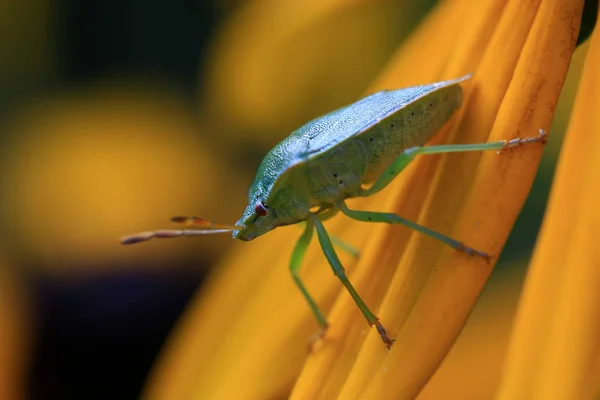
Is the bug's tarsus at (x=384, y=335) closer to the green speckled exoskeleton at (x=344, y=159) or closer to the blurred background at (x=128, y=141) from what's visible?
the green speckled exoskeleton at (x=344, y=159)

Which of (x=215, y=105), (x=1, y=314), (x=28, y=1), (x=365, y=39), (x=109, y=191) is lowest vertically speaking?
(x=1, y=314)

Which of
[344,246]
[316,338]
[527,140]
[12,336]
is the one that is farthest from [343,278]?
[12,336]

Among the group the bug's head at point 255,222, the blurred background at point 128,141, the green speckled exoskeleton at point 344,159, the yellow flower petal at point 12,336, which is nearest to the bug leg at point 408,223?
the green speckled exoskeleton at point 344,159

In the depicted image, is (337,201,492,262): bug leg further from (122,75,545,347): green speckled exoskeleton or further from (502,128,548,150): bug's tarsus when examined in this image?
(502,128,548,150): bug's tarsus

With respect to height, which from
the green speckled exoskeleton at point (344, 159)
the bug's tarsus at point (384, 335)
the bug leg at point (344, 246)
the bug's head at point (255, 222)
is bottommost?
the bug leg at point (344, 246)

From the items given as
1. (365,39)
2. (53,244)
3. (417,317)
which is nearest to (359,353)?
(417,317)

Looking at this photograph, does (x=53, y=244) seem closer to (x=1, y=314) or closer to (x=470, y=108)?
(x=1, y=314)
